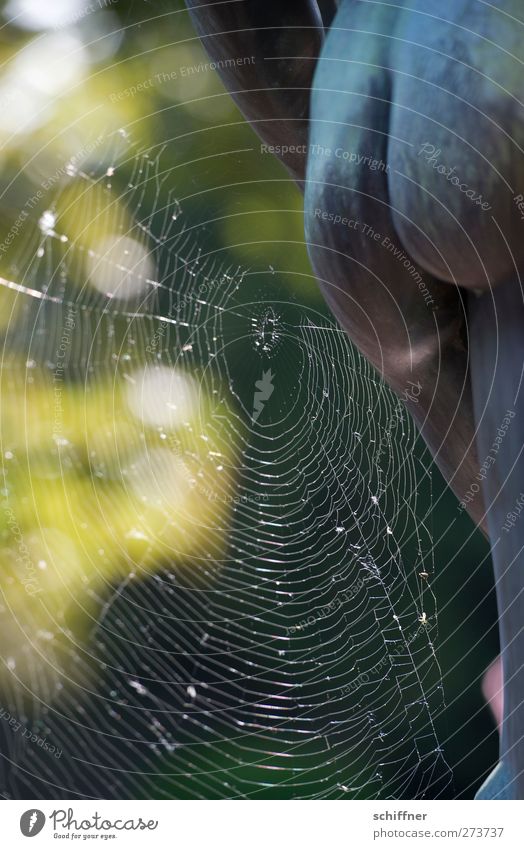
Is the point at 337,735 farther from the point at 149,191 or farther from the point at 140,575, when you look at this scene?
the point at 149,191

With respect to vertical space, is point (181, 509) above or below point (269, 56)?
below

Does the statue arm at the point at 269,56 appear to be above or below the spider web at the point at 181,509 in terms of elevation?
above

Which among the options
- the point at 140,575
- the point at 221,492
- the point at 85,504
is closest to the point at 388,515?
the point at 221,492

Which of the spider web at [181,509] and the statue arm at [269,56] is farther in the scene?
the spider web at [181,509]

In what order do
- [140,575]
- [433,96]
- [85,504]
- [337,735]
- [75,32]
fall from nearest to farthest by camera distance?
[433,96], [75,32], [337,735], [140,575], [85,504]

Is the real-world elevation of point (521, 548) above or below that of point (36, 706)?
above

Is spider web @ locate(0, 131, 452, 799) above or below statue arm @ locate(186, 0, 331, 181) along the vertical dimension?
below

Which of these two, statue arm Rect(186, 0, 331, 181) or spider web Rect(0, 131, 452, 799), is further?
spider web Rect(0, 131, 452, 799)

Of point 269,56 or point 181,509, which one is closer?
point 269,56
